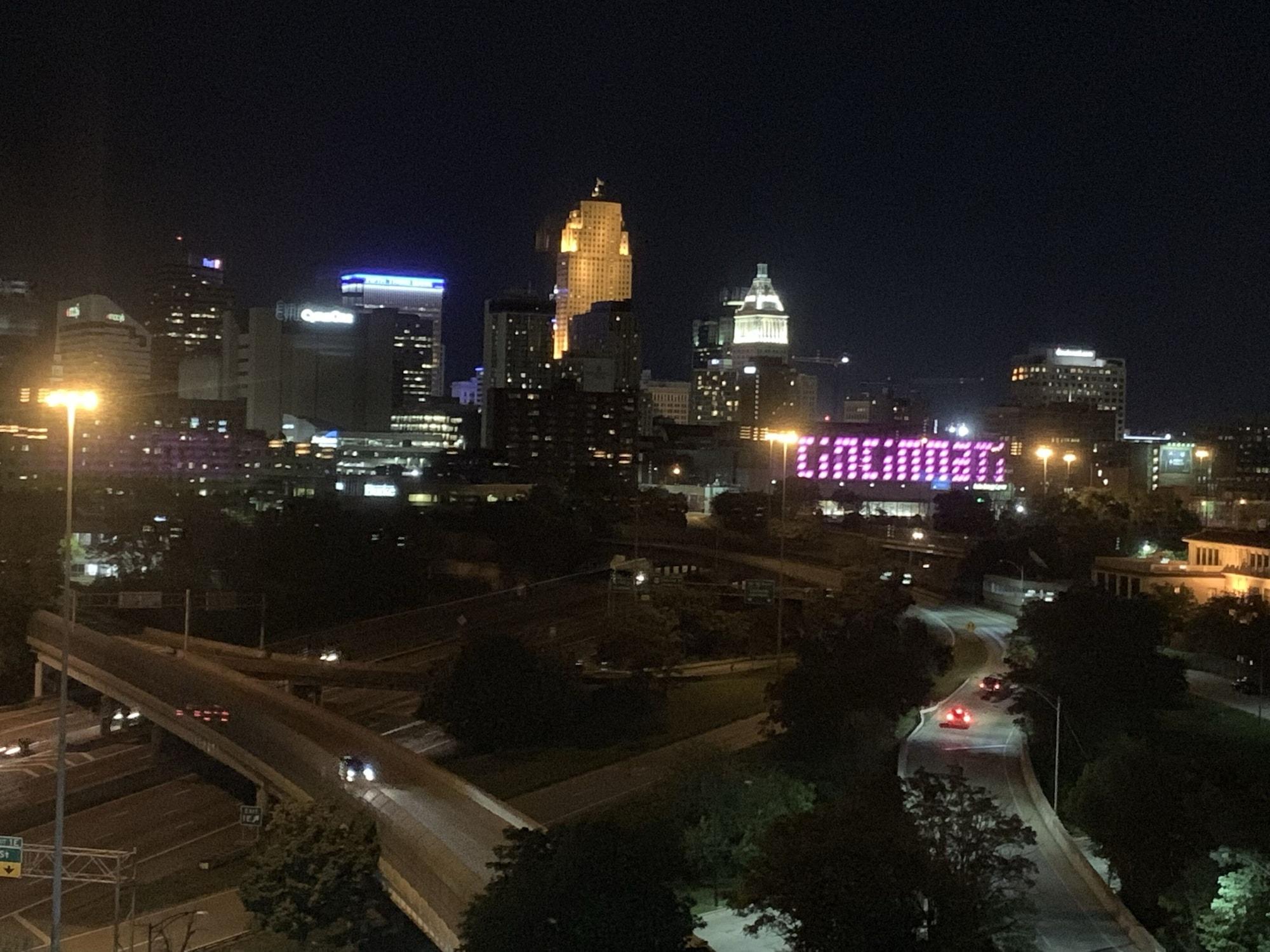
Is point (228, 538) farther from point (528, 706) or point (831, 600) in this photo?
point (528, 706)

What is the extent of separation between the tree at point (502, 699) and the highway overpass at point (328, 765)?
2737mm

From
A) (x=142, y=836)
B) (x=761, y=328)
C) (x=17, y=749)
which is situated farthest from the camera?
(x=761, y=328)

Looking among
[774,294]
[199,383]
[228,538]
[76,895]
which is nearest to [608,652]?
[76,895]

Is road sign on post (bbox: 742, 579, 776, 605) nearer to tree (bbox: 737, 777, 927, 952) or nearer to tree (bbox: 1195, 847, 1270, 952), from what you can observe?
tree (bbox: 1195, 847, 1270, 952)

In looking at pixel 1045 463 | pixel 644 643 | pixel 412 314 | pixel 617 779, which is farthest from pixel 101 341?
pixel 617 779

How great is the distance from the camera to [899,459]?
241ft

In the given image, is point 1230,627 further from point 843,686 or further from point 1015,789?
point 1015,789

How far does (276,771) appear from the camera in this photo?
23.7 metres

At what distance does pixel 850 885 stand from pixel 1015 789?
949cm

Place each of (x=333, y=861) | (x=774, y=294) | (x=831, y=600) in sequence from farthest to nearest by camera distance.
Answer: (x=774, y=294)
(x=831, y=600)
(x=333, y=861)

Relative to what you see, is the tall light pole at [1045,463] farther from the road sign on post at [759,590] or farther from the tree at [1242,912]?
the tree at [1242,912]

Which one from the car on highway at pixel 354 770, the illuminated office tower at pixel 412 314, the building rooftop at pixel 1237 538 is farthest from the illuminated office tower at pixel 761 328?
the car on highway at pixel 354 770

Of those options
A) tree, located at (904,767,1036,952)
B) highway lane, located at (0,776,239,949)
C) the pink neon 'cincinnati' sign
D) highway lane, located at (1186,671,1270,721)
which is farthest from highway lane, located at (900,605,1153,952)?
the pink neon 'cincinnati' sign

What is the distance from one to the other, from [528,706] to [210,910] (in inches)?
380
